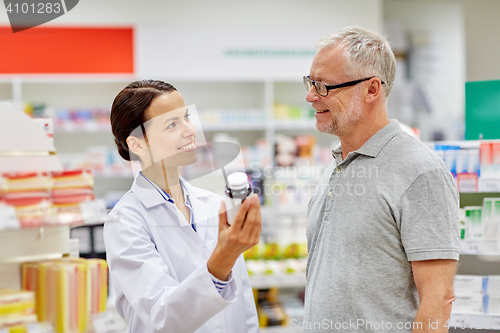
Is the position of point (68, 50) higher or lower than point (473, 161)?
higher

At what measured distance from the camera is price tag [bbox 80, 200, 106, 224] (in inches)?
59.7

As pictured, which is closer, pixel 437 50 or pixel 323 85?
pixel 323 85

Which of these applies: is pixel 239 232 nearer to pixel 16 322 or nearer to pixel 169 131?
pixel 169 131

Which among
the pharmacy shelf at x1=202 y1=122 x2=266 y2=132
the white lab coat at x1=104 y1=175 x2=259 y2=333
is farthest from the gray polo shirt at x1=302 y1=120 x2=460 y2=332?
the pharmacy shelf at x1=202 y1=122 x2=266 y2=132

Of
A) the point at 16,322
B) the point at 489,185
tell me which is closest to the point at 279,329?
the point at 489,185

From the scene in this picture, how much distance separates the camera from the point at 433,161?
1437mm

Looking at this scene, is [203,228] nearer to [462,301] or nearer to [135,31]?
[462,301]

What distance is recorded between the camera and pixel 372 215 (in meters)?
1.47

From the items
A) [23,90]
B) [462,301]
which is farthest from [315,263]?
[23,90]

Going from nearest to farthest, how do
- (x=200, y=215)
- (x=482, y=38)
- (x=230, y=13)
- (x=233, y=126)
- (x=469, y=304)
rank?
(x=200, y=215) → (x=469, y=304) → (x=233, y=126) → (x=230, y=13) → (x=482, y=38)

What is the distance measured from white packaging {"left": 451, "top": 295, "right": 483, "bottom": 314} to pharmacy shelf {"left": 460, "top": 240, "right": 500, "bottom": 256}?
237 mm

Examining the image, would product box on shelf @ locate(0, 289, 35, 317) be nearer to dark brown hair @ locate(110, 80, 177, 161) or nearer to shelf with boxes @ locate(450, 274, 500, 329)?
dark brown hair @ locate(110, 80, 177, 161)

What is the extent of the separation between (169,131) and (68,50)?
4069 millimetres

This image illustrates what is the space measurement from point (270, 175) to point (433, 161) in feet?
10.6
